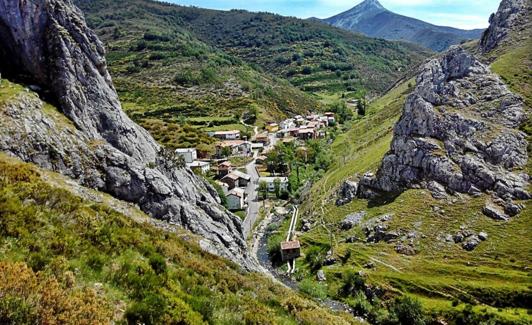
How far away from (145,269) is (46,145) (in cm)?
2034

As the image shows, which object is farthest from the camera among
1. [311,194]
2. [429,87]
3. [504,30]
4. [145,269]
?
[504,30]

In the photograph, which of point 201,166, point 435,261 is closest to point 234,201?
point 201,166

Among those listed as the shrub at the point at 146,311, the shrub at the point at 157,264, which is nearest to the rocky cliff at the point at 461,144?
the shrub at the point at 157,264

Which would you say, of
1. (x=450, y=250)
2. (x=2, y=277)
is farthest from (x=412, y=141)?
(x=2, y=277)

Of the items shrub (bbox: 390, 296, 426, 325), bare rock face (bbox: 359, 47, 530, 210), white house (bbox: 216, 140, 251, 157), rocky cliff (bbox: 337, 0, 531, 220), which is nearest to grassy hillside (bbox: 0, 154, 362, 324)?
shrub (bbox: 390, 296, 426, 325)

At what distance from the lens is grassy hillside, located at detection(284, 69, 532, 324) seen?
61281mm

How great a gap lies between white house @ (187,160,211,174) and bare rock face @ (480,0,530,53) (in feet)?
356

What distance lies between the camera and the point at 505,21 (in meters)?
149

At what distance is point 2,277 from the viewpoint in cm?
1174

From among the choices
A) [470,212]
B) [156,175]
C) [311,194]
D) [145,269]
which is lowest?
[311,194]

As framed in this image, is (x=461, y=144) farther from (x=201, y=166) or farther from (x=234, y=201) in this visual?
(x=201, y=166)

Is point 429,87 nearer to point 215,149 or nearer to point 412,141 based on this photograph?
point 412,141

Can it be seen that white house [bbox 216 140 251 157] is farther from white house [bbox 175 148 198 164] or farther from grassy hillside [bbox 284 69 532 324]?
grassy hillside [bbox 284 69 532 324]

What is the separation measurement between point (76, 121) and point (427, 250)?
205ft
